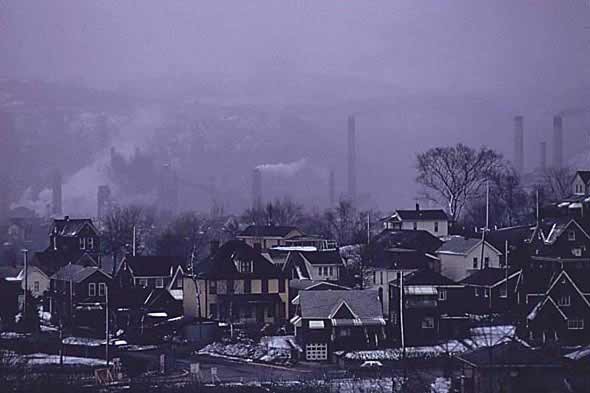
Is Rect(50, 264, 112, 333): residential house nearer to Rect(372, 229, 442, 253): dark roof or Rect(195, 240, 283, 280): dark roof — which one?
Rect(195, 240, 283, 280): dark roof

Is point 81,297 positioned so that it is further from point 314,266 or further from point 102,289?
point 314,266

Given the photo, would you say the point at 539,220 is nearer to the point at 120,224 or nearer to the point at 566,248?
the point at 566,248

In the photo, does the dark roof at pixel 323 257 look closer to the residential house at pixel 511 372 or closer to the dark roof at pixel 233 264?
the dark roof at pixel 233 264

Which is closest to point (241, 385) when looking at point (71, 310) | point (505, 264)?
point (71, 310)

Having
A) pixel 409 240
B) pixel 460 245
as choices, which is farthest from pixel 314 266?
pixel 460 245

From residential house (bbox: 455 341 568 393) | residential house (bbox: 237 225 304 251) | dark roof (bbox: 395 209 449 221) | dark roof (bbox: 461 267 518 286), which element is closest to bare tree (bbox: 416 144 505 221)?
dark roof (bbox: 395 209 449 221)

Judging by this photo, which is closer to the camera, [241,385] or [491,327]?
[241,385]
